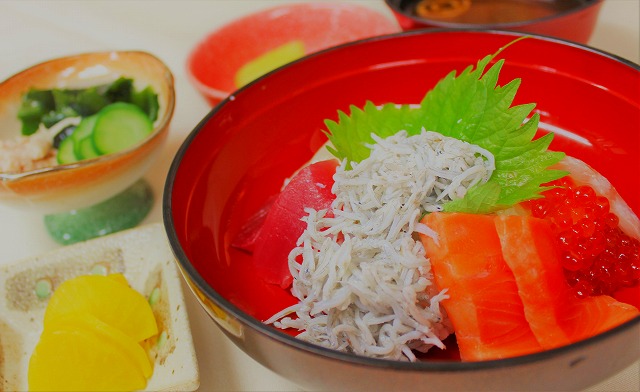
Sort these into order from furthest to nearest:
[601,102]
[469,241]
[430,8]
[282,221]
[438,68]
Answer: [430,8] < [438,68] < [601,102] < [282,221] < [469,241]

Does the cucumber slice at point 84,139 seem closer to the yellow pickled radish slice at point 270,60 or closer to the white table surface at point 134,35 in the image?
the white table surface at point 134,35

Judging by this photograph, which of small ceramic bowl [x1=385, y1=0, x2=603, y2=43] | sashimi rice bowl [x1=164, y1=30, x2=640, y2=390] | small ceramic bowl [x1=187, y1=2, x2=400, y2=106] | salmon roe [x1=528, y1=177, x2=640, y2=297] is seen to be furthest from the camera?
small ceramic bowl [x1=187, y1=2, x2=400, y2=106]

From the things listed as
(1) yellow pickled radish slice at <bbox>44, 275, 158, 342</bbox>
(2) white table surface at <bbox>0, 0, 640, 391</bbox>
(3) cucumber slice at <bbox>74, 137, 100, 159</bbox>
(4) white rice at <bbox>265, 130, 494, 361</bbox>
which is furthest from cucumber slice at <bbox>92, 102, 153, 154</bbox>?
(4) white rice at <bbox>265, 130, 494, 361</bbox>

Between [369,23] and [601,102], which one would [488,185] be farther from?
[369,23]

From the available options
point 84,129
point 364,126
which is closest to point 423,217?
point 364,126

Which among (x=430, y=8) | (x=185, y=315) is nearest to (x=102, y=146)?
(x=185, y=315)

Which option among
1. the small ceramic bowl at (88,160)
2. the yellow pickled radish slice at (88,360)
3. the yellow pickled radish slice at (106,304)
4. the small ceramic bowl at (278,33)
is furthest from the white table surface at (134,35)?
the yellow pickled radish slice at (88,360)

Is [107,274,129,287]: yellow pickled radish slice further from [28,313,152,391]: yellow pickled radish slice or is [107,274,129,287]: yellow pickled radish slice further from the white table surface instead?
the white table surface
